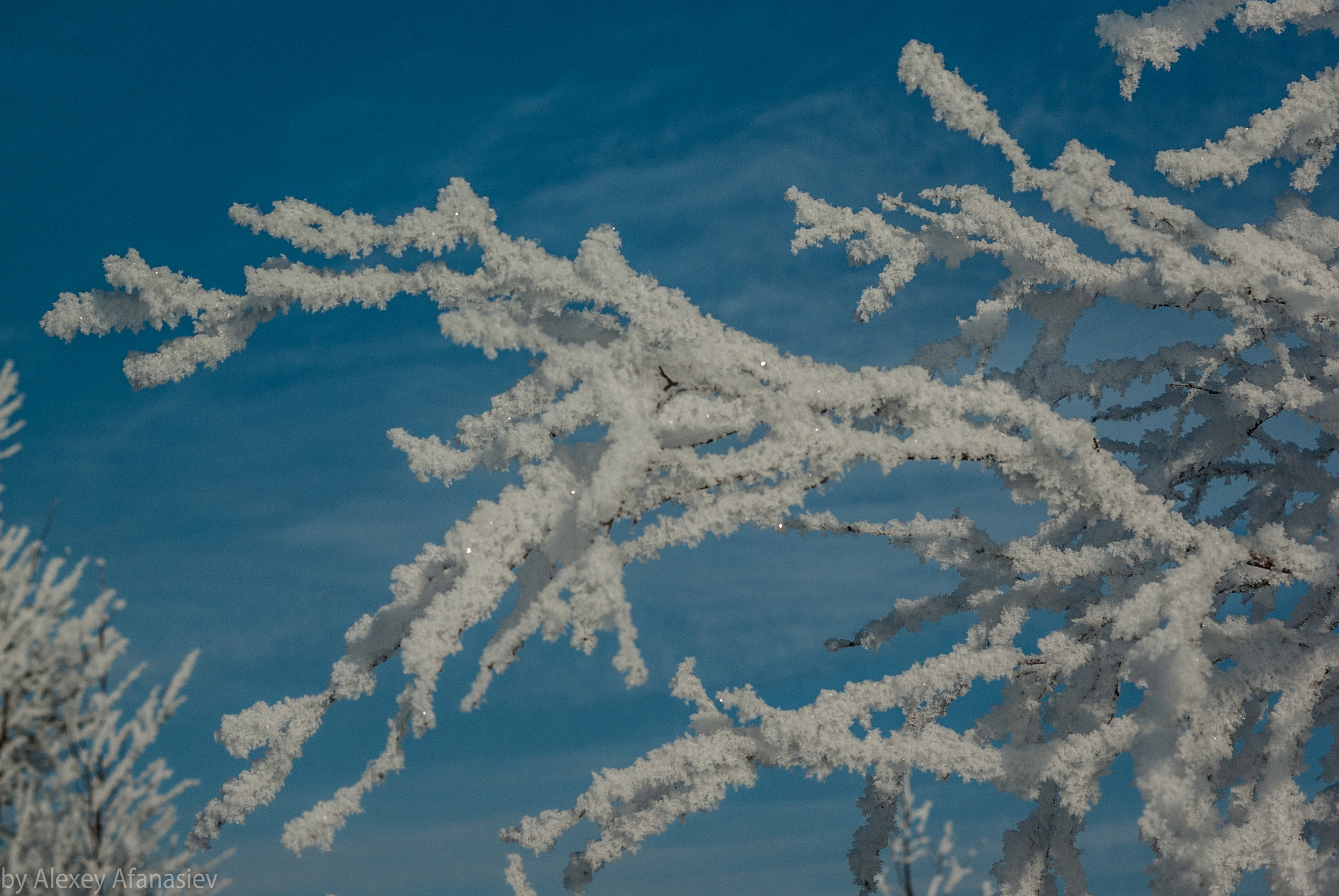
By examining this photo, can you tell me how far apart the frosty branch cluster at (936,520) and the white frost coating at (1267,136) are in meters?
0.01

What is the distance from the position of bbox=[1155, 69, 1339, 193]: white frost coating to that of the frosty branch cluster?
0.01 m

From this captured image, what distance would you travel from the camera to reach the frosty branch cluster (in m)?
2.43

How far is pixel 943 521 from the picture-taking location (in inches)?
135

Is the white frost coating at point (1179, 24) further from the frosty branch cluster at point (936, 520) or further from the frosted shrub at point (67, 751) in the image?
the frosted shrub at point (67, 751)

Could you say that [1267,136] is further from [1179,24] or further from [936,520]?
[936,520]

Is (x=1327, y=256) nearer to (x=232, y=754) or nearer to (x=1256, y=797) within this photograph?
(x=1256, y=797)

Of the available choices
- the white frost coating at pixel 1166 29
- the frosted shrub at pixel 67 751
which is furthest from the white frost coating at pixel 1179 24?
the frosted shrub at pixel 67 751

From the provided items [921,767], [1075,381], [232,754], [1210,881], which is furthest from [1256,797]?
[232,754]

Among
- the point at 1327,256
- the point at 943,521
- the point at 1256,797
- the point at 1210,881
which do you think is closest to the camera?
the point at 1210,881

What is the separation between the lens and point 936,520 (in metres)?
3.42

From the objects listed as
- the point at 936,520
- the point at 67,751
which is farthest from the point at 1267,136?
the point at 67,751

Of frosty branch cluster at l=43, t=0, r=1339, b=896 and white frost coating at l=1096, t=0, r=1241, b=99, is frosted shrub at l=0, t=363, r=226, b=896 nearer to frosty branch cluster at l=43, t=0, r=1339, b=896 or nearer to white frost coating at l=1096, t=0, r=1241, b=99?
frosty branch cluster at l=43, t=0, r=1339, b=896

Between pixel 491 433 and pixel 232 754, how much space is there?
1.15 metres

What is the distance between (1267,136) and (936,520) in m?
1.83
